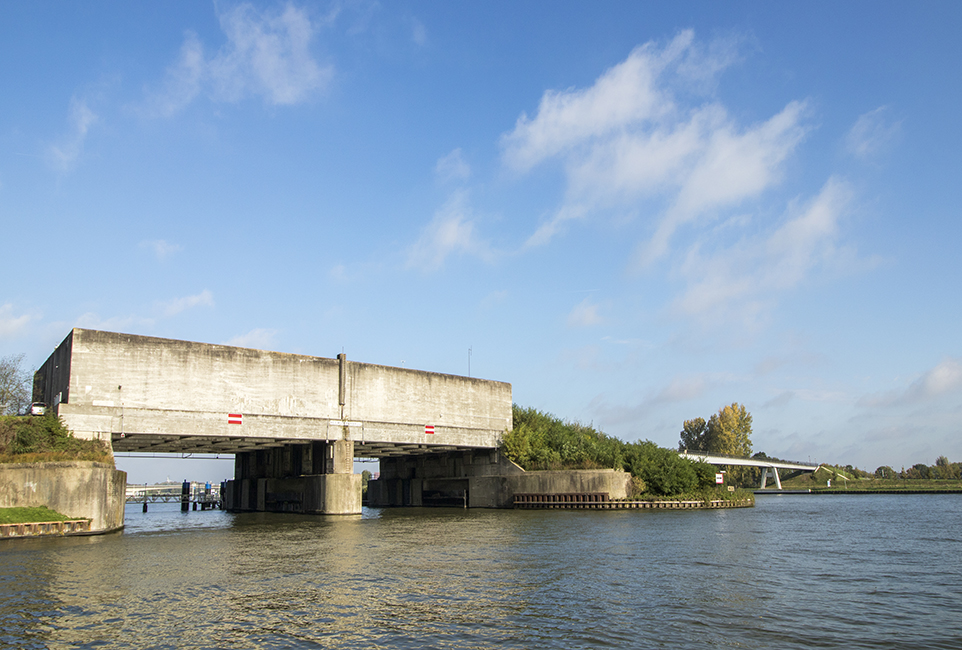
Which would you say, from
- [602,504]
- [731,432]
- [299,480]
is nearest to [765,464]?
[731,432]

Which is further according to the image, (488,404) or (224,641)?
(488,404)

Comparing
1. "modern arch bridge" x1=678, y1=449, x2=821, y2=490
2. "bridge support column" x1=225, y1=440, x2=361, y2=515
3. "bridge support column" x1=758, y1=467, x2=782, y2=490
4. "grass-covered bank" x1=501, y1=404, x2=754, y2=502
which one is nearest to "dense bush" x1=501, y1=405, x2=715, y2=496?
"grass-covered bank" x1=501, y1=404, x2=754, y2=502

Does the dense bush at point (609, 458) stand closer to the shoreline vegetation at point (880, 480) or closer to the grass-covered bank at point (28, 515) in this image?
the grass-covered bank at point (28, 515)

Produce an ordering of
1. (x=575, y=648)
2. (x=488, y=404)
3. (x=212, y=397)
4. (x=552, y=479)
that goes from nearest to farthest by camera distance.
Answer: (x=575, y=648) < (x=212, y=397) < (x=552, y=479) < (x=488, y=404)

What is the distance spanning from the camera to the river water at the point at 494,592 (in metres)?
13.1

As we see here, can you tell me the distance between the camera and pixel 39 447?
3819 centimetres

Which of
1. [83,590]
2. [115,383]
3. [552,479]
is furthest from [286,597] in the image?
[552,479]

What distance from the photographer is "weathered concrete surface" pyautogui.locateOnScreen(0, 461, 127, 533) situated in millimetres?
33719

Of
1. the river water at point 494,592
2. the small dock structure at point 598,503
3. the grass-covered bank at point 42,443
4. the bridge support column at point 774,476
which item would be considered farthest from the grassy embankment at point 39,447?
the bridge support column at point 774,476

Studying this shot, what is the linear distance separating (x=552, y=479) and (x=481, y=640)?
46.8m

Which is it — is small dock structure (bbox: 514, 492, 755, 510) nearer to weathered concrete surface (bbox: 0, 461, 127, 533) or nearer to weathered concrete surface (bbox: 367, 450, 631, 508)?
weathered concrete surface (bbox: 367, 450, 631, 508)

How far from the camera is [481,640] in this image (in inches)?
504

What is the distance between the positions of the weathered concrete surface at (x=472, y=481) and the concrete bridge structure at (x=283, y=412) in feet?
0.61

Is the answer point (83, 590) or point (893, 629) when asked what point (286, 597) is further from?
point (893, 629)
